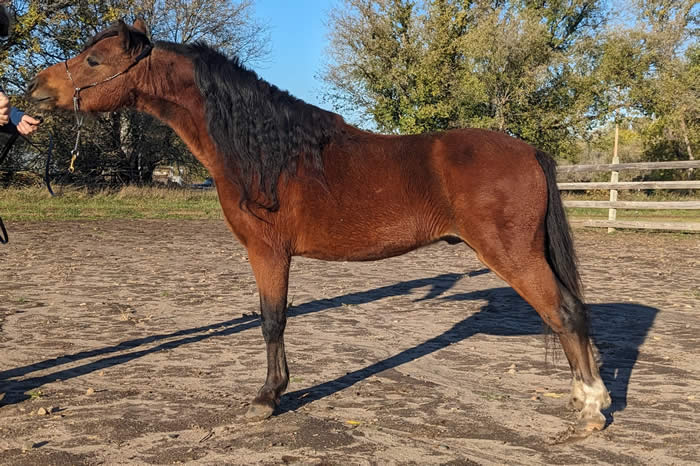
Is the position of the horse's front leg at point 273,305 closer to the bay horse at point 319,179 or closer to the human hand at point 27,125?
the bay horse at point 319,179

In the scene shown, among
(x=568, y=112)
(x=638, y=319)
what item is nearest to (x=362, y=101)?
(x=568, y=112)

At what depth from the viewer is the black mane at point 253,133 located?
4461mm

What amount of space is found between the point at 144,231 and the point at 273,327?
1329cm

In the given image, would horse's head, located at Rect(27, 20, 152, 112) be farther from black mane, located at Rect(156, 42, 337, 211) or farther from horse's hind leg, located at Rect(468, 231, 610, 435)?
horse's hind leg, located at Rect(468, 231, 610, 435)

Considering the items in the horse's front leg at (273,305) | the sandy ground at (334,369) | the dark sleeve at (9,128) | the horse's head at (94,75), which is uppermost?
the horse's head at (94,75)

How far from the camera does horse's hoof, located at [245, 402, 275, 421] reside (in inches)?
165

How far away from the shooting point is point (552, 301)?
170 inches

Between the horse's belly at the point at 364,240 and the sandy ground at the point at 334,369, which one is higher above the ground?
the horse's belly at the point at 364,240

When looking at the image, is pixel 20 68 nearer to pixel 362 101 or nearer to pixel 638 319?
Result: pixel 362 101

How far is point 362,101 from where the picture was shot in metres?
37.0

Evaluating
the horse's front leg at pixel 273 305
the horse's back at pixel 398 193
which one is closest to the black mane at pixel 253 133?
the horse's back at pixel 398 193

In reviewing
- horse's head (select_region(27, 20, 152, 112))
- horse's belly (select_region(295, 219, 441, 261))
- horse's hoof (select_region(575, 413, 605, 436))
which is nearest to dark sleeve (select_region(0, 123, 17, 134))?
horse's head (select_region(27, 20, 152, 112))

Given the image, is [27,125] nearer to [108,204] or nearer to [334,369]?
[334,369]

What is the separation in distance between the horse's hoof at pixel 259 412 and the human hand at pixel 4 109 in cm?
248
